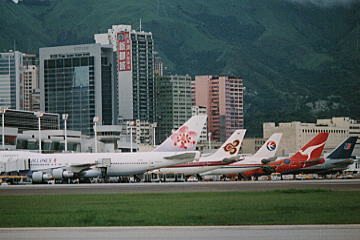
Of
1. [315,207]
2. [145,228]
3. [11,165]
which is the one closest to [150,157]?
[11,165]

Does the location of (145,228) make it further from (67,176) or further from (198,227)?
(67,176)

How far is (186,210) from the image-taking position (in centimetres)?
3922

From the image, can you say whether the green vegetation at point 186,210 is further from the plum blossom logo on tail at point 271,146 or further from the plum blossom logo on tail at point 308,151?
the plum blossom logo on tail at point 271,146

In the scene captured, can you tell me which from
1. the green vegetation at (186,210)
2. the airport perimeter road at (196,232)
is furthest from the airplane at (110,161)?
the airport perimeter road at (196,232)

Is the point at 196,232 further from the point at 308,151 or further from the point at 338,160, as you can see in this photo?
the point at 338,160

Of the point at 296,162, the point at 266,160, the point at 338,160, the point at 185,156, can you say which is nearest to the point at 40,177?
the point at 185,156

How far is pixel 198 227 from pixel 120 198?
22.9m

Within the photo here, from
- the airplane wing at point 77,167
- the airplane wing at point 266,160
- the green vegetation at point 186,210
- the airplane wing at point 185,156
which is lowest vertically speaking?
the green vegetation at point 186,210

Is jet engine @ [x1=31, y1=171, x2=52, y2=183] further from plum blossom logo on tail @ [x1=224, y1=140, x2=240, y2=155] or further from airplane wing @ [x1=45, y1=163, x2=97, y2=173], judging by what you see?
plum blossom logo on tail @ [x1=224, y1=140, x2=240, y2=155]

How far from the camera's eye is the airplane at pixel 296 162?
328ft

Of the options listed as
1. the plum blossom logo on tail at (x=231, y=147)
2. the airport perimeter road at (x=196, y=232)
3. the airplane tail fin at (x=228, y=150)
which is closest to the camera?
the airport perimeter road at (x=196, y=232)

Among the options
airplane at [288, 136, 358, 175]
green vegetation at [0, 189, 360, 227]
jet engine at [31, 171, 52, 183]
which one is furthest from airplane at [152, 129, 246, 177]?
green vegetation at [0, 189, 360, 227]

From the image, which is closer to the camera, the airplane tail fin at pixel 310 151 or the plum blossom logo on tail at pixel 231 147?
the plum blossom logo on tail at pixel 231 147

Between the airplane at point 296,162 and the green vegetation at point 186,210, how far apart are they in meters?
46.8
